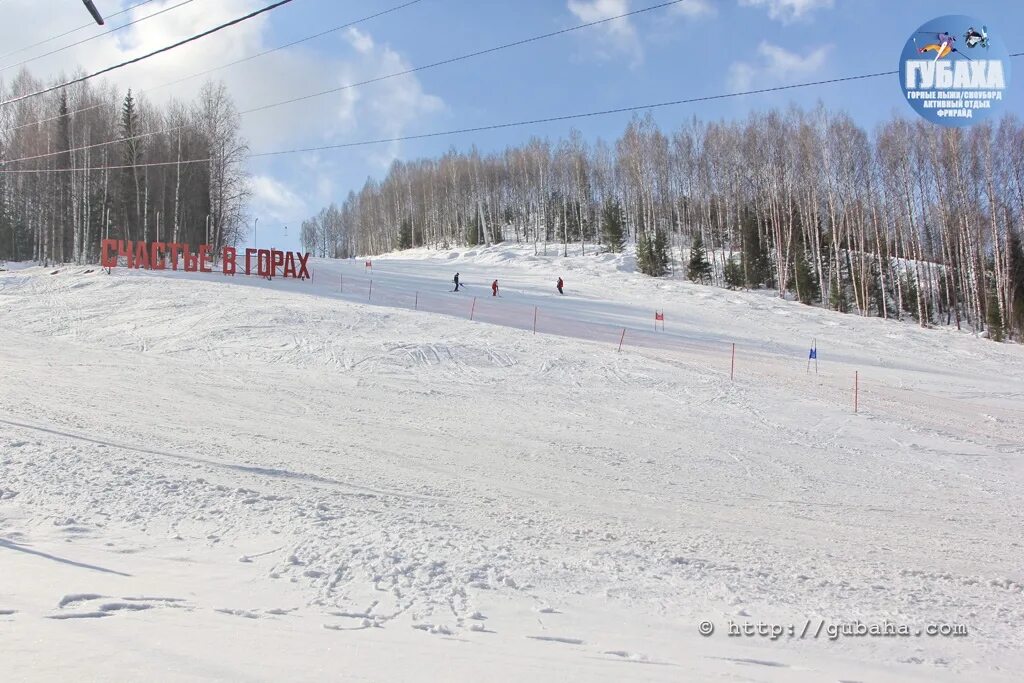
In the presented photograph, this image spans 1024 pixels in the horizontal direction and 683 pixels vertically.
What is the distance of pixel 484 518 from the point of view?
6.29 metres

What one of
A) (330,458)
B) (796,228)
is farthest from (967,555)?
(796,228)

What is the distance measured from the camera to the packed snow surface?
11.8 ft

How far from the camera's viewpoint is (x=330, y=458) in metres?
8.51

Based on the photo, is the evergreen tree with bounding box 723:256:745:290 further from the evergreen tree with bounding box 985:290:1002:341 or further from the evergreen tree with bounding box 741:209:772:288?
the evergreen tree with bounding box 985:290:1002:341

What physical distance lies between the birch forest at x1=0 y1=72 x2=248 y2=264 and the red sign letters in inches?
279

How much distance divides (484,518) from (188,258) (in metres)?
36.8

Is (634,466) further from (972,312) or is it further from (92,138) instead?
(92,138)

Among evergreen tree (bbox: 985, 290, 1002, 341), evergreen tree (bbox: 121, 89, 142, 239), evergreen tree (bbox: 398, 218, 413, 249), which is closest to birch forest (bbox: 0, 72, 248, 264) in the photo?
evergreen tree (bbox: 121, 89, 142, 239)

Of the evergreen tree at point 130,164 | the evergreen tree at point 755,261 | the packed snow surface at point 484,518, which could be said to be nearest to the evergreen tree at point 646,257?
the evergreen tree at point 755,261

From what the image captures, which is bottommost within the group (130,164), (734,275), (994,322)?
(994,322)

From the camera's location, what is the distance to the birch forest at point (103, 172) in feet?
143

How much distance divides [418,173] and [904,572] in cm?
9840

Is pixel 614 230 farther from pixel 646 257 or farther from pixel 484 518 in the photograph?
pixel 484 518

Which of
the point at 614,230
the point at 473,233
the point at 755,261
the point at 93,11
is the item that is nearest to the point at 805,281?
the point at 755,261
